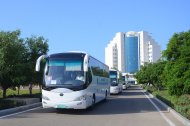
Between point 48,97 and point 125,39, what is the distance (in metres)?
161

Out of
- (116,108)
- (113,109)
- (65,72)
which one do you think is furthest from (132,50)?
(65,72)

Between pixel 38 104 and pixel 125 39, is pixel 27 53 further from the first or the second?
pixel 125 39

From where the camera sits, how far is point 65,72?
20.6 m

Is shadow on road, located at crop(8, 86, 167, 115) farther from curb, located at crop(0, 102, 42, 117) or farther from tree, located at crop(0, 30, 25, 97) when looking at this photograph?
tree, located at crop(0, 30, 25, 97)

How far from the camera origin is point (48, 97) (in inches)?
798

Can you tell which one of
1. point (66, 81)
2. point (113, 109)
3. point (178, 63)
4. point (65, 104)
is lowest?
point (113, 109)

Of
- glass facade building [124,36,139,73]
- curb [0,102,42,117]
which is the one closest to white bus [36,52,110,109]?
curb [0,102,42,117]

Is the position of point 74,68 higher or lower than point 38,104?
higher

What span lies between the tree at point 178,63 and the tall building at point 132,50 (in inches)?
5200

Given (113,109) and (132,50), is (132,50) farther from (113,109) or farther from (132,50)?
(113,109)

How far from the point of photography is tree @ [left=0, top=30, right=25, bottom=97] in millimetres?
28062

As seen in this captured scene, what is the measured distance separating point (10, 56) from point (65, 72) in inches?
349

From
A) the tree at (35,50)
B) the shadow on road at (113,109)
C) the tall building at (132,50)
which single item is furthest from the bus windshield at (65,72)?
the tall building at (132,50)

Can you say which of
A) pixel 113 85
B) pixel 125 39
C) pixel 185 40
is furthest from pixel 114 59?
pixel 185 40
